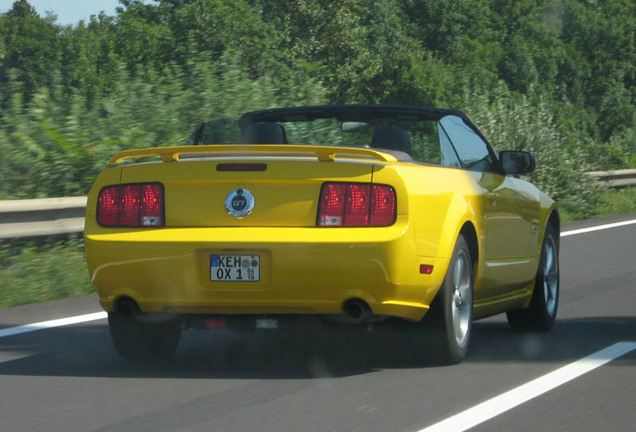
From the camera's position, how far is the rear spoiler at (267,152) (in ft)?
19.1

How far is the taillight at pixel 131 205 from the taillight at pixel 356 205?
0.84 meters

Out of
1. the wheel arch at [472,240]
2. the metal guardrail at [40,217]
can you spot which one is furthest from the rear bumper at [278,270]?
the metal guardrail at [40,217]

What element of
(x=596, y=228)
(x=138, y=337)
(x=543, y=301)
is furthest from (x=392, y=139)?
(x=596, y=228)

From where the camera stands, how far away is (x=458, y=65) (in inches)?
2768

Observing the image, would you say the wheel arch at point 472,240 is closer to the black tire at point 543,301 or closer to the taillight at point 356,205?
the taillight at point 356,205

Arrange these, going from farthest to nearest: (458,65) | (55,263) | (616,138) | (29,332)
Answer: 1. (458,65)
2. (616,138)
3. (55,263)
4. (29,332)

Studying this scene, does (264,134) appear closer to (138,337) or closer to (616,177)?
(138,337)

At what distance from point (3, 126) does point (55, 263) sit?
10.6 ft

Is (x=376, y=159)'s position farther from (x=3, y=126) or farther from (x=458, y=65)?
(x=458, y=65)

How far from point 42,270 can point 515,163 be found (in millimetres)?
4375

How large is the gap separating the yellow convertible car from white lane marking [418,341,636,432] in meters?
0.57

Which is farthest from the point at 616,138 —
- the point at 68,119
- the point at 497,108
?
the point at 68,119

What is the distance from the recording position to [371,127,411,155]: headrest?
649cm

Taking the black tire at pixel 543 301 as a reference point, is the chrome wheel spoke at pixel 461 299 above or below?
above
